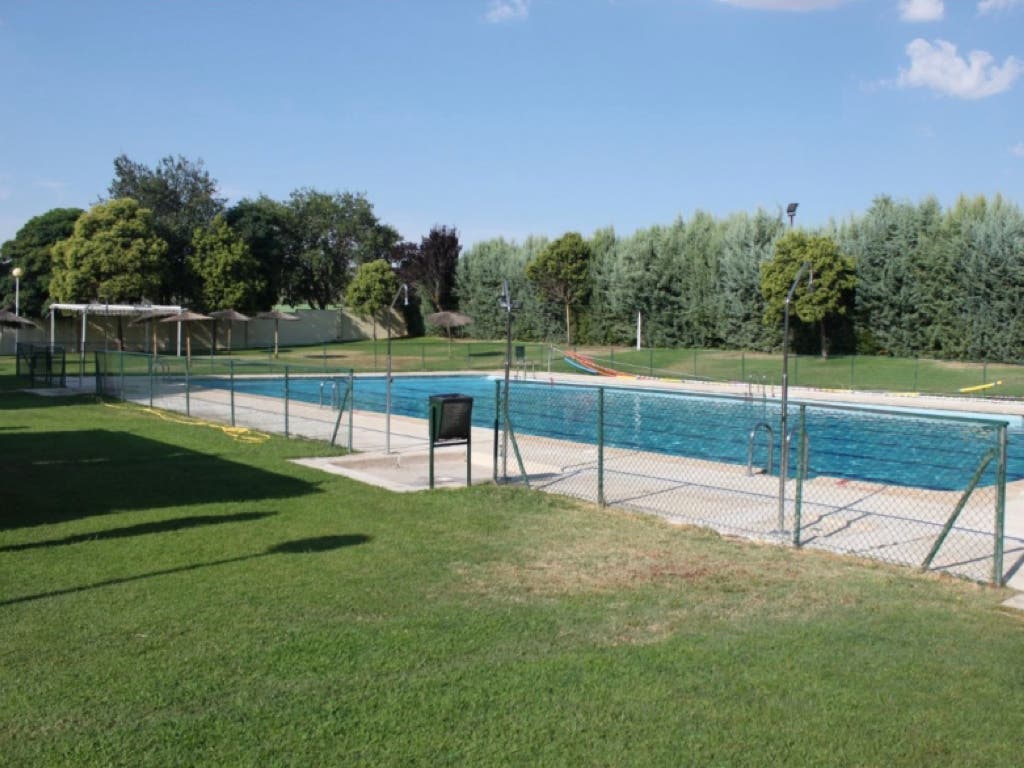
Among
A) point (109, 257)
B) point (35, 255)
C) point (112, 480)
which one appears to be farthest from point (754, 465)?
point (35, 255)

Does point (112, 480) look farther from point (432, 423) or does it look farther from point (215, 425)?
point (215, 425)

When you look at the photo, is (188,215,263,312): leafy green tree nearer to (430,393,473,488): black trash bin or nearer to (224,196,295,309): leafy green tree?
(224,196,295,309): leafy green tree

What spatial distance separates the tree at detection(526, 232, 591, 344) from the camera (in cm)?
4709

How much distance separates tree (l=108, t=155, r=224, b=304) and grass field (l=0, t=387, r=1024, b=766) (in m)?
45.7

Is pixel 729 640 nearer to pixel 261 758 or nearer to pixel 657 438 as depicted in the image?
pixel 261 758

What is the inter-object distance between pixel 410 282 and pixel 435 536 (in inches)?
1972

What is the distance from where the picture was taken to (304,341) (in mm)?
57344

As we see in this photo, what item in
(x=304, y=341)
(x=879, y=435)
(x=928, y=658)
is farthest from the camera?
(x=304, y=341)

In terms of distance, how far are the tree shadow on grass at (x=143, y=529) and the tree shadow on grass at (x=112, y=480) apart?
0.80 meters

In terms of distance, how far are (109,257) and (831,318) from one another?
34595 mm

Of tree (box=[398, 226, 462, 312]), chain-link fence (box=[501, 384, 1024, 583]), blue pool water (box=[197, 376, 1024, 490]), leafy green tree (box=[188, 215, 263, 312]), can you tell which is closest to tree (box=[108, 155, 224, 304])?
leafy green tree (box=[188, 215, 263, 312])

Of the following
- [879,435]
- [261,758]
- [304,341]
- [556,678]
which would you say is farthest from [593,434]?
[304,341]

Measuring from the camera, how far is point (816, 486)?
11664 millimetres

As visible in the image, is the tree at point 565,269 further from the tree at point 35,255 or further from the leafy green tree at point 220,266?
the tree at point 35,255
